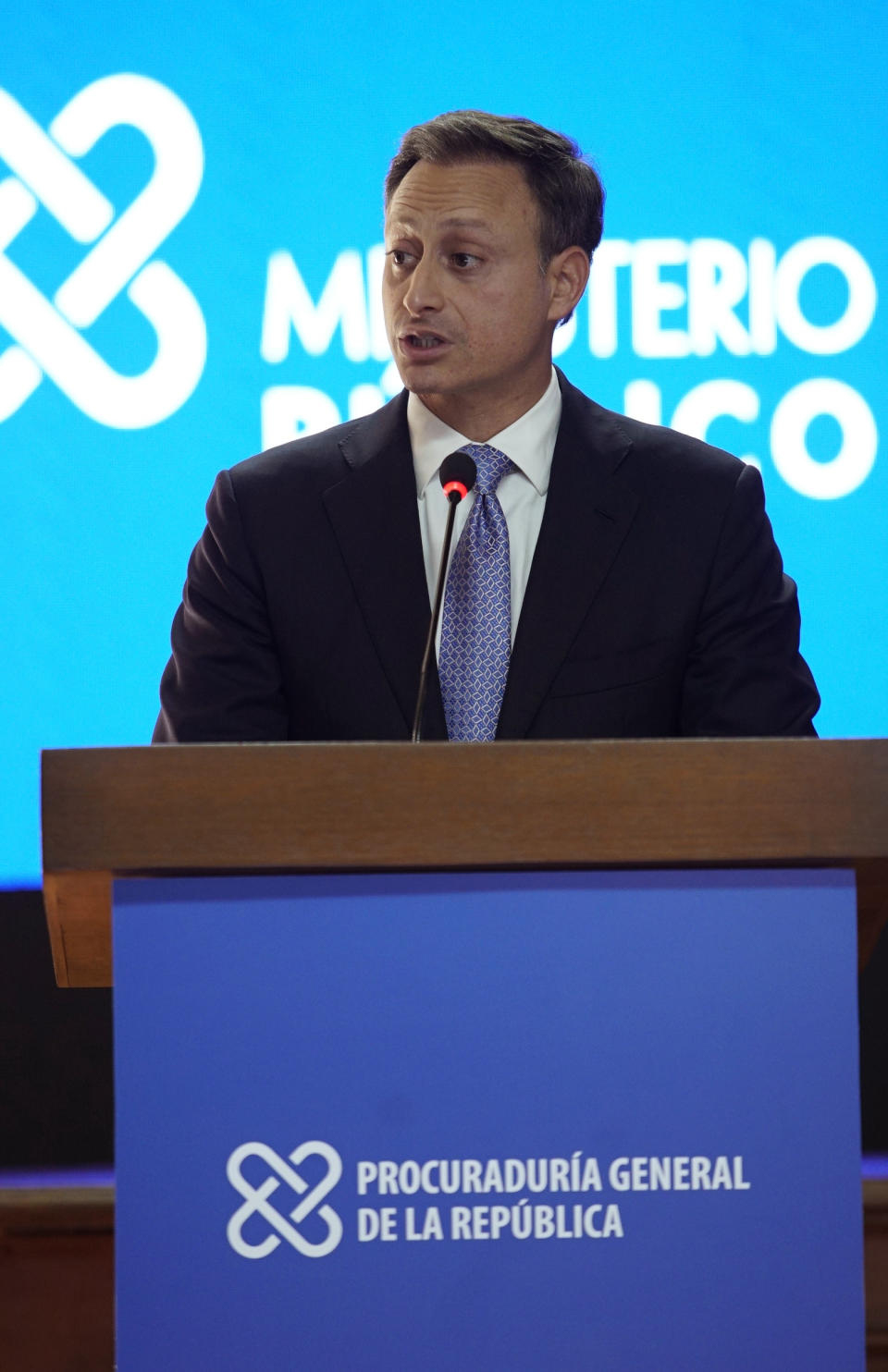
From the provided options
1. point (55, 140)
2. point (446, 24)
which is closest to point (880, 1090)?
point (446, 24)

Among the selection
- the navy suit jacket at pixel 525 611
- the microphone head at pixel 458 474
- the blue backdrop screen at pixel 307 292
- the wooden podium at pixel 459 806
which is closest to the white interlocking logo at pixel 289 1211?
the wooden podium at pixel 459 806

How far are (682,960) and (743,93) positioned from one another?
1977 millimetres

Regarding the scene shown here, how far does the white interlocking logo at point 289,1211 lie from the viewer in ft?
3.18

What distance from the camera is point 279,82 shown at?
2574 mm

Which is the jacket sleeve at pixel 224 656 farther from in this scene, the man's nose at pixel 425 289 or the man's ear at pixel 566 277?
the man's ear at pixel 566 277

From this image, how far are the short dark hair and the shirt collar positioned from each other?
0.65 feet

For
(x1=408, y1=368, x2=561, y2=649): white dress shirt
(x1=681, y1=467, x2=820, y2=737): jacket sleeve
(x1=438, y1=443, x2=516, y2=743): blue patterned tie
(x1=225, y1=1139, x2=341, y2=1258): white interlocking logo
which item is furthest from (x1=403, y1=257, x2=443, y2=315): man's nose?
(x1=225, y1=1139, x2=341, y2=1258): white interlocking logo

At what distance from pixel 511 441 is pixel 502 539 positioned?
8.3 inches

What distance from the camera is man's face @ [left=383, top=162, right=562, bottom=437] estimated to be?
188 cm

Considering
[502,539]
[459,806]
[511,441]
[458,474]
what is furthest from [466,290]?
[459,806]

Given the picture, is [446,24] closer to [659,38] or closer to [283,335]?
[659,38]

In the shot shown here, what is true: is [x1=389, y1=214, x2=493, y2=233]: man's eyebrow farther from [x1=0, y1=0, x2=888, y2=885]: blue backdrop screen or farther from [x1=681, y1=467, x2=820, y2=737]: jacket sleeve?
[x1=0, y1=0, x2=888, y2=885]: blue backdrop screen

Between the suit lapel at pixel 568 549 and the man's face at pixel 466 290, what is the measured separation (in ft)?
0.35

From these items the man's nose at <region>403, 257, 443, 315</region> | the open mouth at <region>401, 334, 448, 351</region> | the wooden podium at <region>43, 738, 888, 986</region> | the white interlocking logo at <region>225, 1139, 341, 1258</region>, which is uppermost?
the man's nose at <region>403, 257, 443, 315</region>
